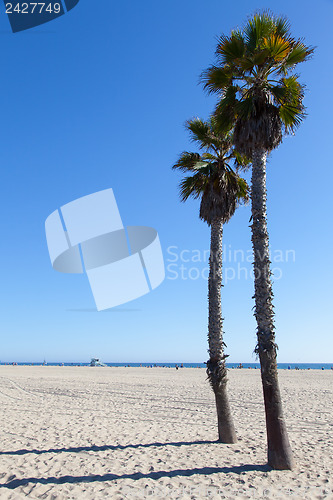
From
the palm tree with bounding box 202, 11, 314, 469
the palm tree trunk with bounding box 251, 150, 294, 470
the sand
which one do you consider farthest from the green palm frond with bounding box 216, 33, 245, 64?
the sand

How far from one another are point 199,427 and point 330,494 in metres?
6.18

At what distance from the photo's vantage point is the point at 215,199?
10.7 m

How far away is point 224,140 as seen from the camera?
1095 cm

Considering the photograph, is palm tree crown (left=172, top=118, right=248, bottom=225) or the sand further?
palm tree crown (left=172, top=118, right=248, bottom=225)

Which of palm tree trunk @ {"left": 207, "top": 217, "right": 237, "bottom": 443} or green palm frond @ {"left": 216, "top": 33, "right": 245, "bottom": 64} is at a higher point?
green palm frond @ {"left": 216, "top": 33, "right": 245, "bottom": 64}

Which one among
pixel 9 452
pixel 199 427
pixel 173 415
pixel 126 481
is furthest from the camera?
pixel 173 415

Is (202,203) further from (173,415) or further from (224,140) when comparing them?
(173,415)

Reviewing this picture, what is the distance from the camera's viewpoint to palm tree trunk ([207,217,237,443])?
955 cm

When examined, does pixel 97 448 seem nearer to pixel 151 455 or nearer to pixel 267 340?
pixel 151 455

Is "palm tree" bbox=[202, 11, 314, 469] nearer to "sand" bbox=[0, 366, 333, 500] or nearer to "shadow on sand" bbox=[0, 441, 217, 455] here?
"sand" bbox=[0, 366, 333, 500]

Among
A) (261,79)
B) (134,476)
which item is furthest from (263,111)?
(134,476)

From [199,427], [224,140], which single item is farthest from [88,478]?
[224,140]

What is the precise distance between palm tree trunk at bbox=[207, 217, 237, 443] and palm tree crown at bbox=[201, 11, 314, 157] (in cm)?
361

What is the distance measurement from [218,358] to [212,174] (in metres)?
5.61
